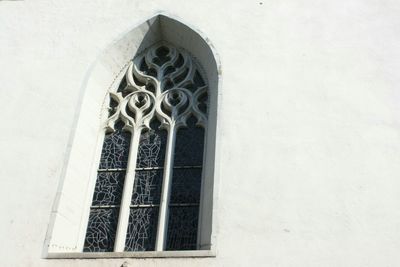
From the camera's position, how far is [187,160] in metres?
6.88

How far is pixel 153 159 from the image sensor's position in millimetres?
6973

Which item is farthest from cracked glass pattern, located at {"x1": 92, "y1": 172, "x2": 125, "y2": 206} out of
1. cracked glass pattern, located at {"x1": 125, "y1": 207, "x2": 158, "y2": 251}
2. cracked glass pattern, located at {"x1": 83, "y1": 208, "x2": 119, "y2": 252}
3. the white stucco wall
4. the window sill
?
the window sill

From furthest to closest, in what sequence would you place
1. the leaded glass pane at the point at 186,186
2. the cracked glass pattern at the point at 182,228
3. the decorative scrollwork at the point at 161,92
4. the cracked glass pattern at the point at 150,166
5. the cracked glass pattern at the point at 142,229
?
the decorative scrollwork at the point at 161,92 < the cracked glass pattern at the point at 150,166 < the leaded glass pane at the point at 186,186 < the cracked glass pattern at the point at 142,229 < the cracked glass pattern at the point at 182,228

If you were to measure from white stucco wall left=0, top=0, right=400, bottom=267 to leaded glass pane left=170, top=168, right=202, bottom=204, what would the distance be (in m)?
0.58

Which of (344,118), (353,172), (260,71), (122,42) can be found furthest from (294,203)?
(122,42)

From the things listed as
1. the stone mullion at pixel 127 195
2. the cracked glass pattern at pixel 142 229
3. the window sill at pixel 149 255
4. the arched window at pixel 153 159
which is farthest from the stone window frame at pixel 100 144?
the cracked glass pattern at pixel 142 229

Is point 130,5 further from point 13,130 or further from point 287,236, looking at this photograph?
point 287,236

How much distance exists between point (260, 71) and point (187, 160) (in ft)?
4.58

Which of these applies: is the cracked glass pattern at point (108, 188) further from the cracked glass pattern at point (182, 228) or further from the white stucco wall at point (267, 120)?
the cracked glass pattern at point (182, 228)

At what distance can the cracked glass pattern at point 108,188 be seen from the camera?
22.2 feet

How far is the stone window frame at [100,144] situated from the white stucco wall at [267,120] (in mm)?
100

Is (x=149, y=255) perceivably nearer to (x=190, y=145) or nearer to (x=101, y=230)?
(x=101, y=230)

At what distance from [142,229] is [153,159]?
920 millimetres

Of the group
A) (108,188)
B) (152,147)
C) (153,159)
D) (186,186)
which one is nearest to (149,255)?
(186,186)
